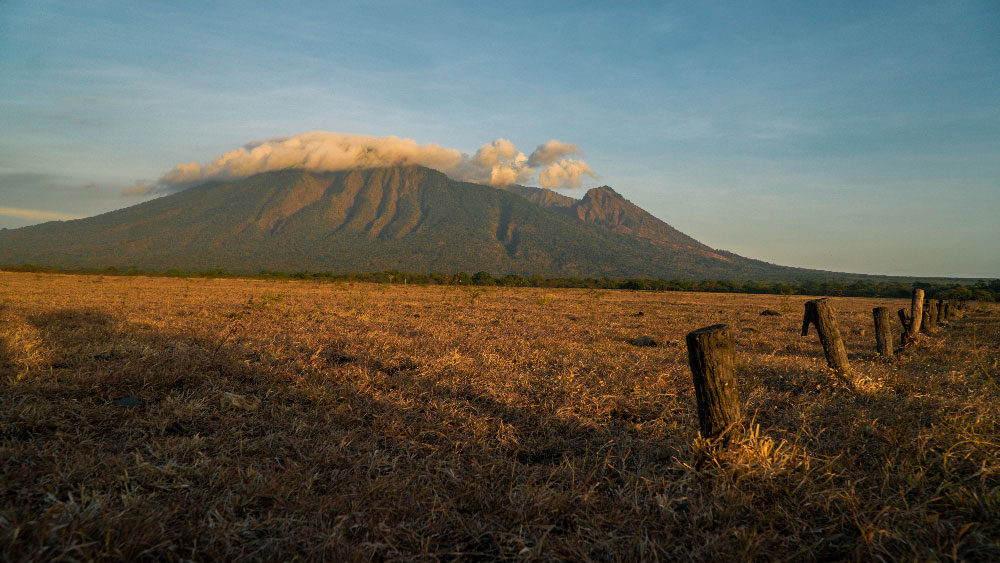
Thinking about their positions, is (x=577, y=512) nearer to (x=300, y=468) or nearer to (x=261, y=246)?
(x=300, y=468)

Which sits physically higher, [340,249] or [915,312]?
[340,249]

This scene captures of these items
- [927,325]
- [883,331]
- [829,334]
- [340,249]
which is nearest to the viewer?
[829,334]

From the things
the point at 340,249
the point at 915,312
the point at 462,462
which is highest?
the point at 340,249

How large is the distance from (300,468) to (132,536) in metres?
1.05

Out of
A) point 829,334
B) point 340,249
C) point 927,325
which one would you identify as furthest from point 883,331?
→ point 340,249

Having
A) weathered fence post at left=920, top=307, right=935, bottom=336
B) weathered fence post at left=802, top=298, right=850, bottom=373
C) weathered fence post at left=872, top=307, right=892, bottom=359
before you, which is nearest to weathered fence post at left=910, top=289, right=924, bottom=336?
weathered fence post at left=872, top=307, right=892, bottom=359

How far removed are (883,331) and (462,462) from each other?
9040mm

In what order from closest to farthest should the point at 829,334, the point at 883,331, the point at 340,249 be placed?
the point at 829,334
the point at 883,331
the point at 340,249

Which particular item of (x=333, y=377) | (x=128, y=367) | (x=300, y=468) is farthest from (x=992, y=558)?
(x=128, y=367)

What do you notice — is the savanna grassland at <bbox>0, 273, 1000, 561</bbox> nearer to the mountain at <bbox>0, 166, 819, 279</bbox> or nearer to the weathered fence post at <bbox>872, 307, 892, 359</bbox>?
the weathered fence post at <bbox>872, 307, 892, 359</bbox>

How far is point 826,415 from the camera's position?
4477mm

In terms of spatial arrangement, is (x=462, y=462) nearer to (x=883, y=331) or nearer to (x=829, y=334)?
(x=829, y=334)

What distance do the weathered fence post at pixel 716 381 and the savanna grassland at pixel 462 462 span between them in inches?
7.9

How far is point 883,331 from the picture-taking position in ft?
27.4
